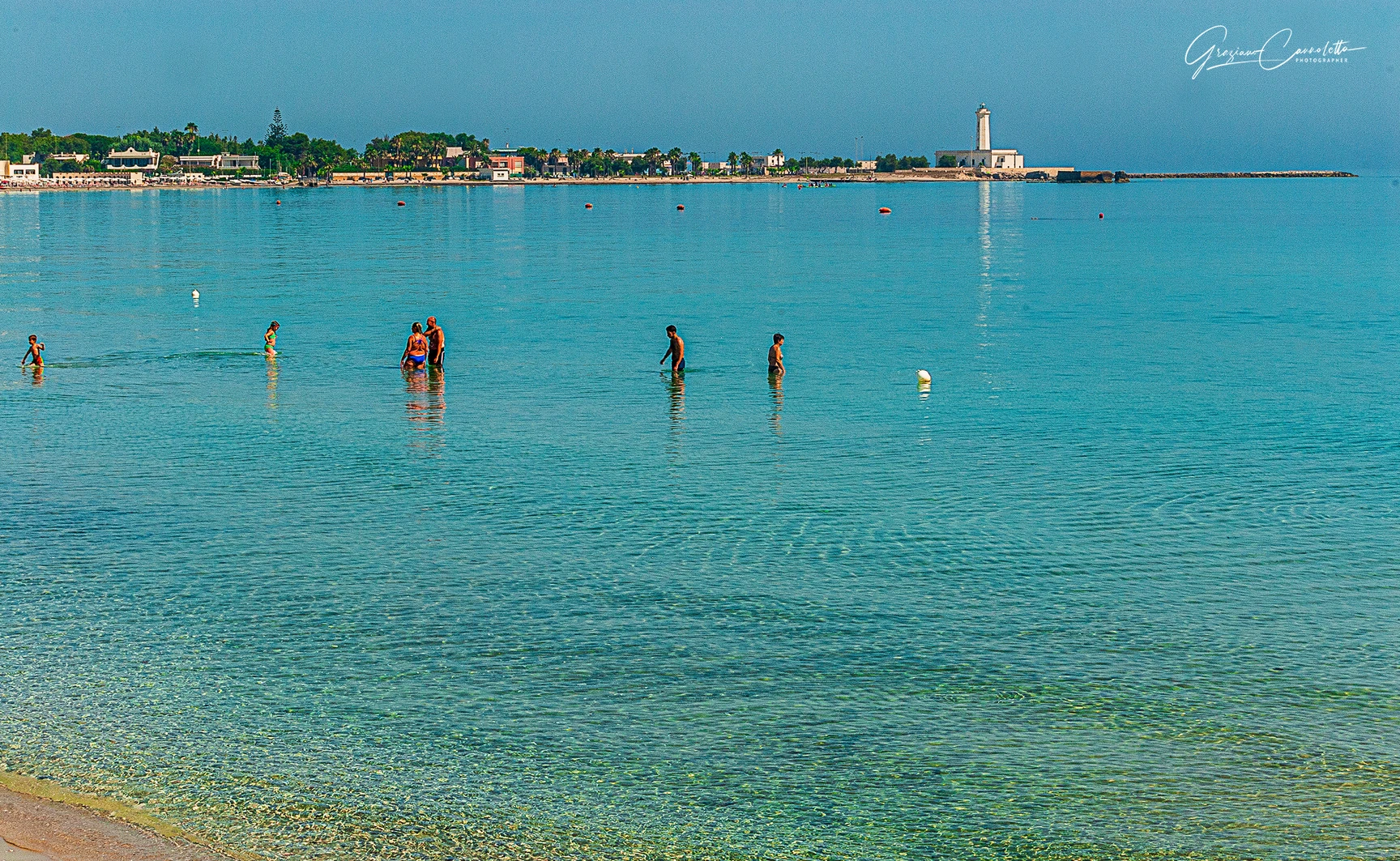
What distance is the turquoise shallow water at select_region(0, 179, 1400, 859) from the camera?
14711mm

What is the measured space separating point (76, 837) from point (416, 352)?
107ft

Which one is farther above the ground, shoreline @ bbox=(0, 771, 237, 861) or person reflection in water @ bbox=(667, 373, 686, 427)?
person reflection in water @ bbox=(667, 373, 686, 427)

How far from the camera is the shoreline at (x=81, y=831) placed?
41.4ft

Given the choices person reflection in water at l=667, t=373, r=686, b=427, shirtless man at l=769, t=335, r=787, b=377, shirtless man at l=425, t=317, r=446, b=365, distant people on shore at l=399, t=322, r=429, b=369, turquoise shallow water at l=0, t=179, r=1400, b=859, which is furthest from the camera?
distant people on shore at l=399, t=322, r=429, b=369

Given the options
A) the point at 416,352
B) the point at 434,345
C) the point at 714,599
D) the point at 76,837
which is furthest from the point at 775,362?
the point at 76,837

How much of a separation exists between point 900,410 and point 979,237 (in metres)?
106

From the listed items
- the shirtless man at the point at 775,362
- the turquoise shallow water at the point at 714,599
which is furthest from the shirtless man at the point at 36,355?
the shirtless man at the point at 775,362

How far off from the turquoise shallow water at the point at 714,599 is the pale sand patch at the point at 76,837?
20.6 inches

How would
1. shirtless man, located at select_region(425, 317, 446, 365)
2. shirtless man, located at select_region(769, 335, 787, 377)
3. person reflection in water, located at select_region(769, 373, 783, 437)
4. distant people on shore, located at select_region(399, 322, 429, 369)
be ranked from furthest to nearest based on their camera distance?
distant people on shore, located at select_region(399, 322, 429, 369) → shirtless man, located at select_region(425, 317, 446, 365) → shirtless man, located at select_region(769, 335, 787, 377) → person reflection in water, located at select_region(769, 373, 783, 437)

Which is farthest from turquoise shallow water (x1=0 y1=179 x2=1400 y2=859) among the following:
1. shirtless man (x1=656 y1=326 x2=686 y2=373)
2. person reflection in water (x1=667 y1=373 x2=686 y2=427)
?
shirtless man (x1=656 y1=326 x2=686 y2=373)

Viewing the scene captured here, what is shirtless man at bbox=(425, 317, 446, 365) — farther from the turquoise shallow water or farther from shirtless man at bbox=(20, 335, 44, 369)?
shirtless man at bbox=(20, 335, 44, 369)

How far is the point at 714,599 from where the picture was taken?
21.3m

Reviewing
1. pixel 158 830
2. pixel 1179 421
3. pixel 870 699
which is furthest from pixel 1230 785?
pixel 1179 421

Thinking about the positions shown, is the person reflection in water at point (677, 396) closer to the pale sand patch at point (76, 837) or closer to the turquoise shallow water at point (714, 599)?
the turquoise shallow water at point (714, 599)
